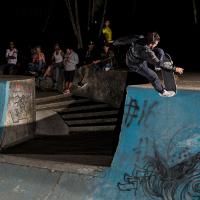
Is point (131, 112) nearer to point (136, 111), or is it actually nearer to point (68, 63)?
point (136, 111)

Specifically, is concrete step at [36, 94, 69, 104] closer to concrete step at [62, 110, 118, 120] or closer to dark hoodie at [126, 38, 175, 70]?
concrete step at [62, 110, 118, 120]

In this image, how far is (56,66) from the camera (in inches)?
637

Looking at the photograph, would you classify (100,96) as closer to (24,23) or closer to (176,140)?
(176,140)

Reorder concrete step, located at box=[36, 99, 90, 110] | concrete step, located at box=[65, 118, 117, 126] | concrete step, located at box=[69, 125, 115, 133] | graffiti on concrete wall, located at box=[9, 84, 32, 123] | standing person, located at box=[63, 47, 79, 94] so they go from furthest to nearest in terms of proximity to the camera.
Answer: standing person, located at box=[63, 47, 79, 94] < concrete step, located at box=[36, 99, 90, 110] < concrete step, located at box=[65, 118, 117, 126] < concrete step, located at box=[69, 125, 115, 133] < graffiti on concrete wall, located at box=[9, 84, 32, 123]

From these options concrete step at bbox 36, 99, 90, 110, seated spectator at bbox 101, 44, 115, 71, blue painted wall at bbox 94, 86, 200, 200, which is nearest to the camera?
blue painted wall at bbox 94, 86, 200, 200

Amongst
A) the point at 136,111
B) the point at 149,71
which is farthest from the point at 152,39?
A: the point at 136,111

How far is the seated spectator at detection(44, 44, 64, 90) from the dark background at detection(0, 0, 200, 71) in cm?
586

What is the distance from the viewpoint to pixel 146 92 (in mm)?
6914

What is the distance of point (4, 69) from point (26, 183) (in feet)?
33.4

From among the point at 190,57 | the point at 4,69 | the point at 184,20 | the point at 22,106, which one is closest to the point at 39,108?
the point at 22,106

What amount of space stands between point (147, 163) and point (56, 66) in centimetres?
1015

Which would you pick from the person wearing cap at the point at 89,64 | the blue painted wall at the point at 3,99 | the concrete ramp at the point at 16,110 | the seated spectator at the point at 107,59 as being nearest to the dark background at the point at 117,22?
the person wearing cap at the point at 89,64

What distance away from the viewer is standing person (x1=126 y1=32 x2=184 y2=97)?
6770 mm

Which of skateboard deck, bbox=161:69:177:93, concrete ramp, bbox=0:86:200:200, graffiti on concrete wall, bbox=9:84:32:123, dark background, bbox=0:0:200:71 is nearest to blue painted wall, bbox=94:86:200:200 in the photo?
concrete ramp, bbox=0:86:200:200
